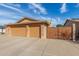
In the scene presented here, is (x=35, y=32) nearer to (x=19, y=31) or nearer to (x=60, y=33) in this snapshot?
(x=19, y=31)

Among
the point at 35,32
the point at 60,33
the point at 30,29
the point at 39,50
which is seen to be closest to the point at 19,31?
the point at 30,29

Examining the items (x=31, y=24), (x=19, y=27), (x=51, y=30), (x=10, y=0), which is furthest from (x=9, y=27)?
(x=10, y=0)

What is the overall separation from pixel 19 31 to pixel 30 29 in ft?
5.76

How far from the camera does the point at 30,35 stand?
18375 millimetres

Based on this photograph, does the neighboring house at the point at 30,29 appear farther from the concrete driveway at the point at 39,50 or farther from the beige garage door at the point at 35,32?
the concrete driveway at the point at 39,50

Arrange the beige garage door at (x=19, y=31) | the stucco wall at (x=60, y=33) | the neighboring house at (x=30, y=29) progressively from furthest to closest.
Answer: the beige garage door at (x=19, y=31)
the neighboring house at (x=30, y=29)
the stucco wall at (x=60, y=33)

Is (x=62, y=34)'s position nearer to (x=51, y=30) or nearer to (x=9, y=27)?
(x=51, y=30)

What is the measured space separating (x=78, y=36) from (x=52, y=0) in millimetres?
7597

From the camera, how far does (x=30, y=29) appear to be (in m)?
18.5

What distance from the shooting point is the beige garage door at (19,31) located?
1908 centimetres

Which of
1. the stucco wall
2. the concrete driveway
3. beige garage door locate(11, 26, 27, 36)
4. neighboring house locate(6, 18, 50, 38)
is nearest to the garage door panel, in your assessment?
neighboring house locate(6, 18, 50, 38)

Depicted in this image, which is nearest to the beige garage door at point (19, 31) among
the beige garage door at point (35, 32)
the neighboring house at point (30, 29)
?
the neighboring house at point (30, 29)

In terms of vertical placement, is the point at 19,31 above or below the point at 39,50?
above

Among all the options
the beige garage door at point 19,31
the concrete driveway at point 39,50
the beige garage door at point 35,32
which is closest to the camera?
the concrete driveway at point 39,50
